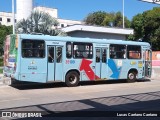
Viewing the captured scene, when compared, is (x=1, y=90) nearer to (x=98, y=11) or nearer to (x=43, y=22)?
(x=43, y=22)

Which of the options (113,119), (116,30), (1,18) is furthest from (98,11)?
(113,119)

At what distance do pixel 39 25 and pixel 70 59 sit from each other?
549 inches

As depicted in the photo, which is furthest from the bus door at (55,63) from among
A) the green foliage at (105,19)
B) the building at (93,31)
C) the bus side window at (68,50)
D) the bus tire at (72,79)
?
the green foliage at (105,19)

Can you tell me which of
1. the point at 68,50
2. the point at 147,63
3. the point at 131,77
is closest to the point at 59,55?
the point at 68,50

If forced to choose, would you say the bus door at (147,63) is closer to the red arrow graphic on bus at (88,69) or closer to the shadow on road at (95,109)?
the red arrow graphic on bus at (88,69)

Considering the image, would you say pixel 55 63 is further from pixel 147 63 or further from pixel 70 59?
pixel 147 63

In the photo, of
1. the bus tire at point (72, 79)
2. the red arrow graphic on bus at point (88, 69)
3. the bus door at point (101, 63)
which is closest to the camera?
the bus tire at point (72, 79)

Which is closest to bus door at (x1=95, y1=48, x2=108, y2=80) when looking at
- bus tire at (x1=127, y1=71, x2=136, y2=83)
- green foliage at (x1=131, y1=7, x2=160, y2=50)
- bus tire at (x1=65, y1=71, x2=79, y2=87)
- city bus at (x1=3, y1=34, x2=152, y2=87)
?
city bus at (x1=3, y1=34, x2=152, y2=87)

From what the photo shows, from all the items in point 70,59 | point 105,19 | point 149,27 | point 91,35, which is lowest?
point 70,59

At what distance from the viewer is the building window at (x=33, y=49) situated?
52.2ft

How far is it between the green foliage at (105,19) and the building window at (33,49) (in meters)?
62.3

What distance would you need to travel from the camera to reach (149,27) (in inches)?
2274

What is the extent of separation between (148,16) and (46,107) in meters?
50.0

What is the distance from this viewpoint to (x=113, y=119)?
27.7 ft
